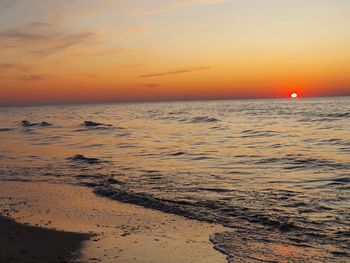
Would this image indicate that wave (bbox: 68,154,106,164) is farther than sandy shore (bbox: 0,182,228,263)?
Yes

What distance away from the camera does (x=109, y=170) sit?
17.2 metres

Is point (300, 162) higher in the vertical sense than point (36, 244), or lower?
lower

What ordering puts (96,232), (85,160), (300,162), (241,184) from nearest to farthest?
(96,232)
(241,184)
(300,162)
(85,160)

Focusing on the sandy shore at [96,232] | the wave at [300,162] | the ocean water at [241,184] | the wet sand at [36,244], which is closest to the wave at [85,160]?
the ocean water at [241,184]

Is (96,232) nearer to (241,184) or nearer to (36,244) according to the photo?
(36,244)

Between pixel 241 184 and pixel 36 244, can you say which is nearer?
pixel 36 244

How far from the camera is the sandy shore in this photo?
684 cm

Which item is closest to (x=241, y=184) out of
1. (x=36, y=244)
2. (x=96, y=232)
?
(x=96, y=232)

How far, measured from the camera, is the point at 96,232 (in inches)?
324

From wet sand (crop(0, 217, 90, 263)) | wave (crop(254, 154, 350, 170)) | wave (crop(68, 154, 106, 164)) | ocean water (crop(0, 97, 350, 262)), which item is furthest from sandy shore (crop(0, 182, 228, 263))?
wave (crop(254, 154, 350, 170))

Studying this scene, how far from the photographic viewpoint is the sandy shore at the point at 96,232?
6840 mm

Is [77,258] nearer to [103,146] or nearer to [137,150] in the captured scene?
[137,150]

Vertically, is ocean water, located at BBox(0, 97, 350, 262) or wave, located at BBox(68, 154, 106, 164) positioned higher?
wave, located at BBox(68, 154, 106, 164)

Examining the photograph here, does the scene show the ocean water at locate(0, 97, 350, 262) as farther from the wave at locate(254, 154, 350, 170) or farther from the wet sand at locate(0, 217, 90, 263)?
the wet sand at locate(0, 217, 90, 263)
